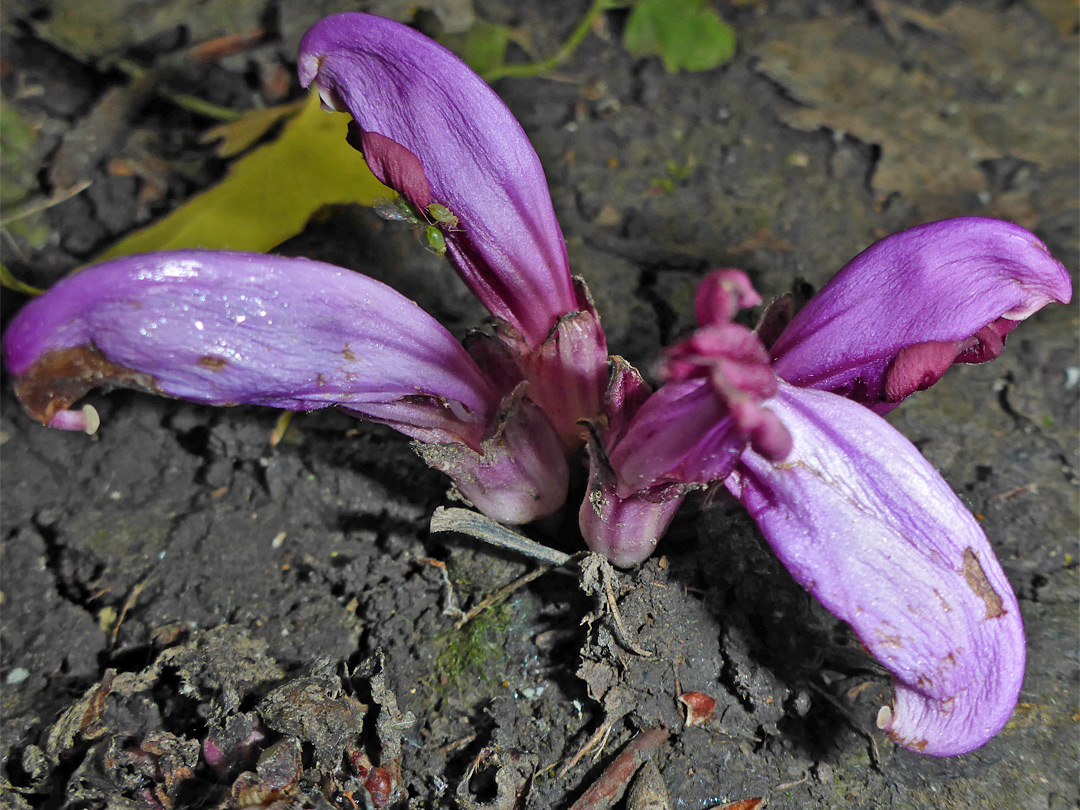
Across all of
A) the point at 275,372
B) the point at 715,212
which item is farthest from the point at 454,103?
the point at 715,212

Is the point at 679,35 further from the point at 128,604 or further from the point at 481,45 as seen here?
the point at 128,604

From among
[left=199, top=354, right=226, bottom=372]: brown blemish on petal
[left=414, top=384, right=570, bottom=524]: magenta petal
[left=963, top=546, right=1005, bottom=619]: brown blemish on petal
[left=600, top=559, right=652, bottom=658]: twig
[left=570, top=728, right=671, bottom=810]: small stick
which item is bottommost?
[left=570, top=728, right=671, bottom=810]: small stick

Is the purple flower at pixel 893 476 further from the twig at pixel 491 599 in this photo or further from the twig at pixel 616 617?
the twig at pixel 491 599

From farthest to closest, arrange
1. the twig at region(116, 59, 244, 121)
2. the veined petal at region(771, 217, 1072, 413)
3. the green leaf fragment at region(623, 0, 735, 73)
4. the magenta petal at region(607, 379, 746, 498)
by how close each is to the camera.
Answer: the green leaf fragment at region(623, 0, 735, 73) < the twig at region(116, 59, 244, 121) < the veined petal at region(771, 217, 1072, 413) < the magenta petal at region(607, 379, 746, 498)

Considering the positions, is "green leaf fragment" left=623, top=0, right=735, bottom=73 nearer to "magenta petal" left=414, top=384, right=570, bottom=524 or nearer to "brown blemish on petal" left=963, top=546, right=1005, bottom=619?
"magenta petal" left=414, top=384, right=570, bottom=524

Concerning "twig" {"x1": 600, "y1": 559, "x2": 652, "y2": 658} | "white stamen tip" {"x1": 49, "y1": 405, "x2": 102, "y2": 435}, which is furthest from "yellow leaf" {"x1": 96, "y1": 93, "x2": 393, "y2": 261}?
"twig" {"x1": 600, "y1": 559, "x2": 652, "y2": 658}

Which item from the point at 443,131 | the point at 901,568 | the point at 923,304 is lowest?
the point at 901,568

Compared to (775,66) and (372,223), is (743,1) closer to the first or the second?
(775,66)

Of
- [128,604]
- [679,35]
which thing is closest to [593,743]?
[128,604]
